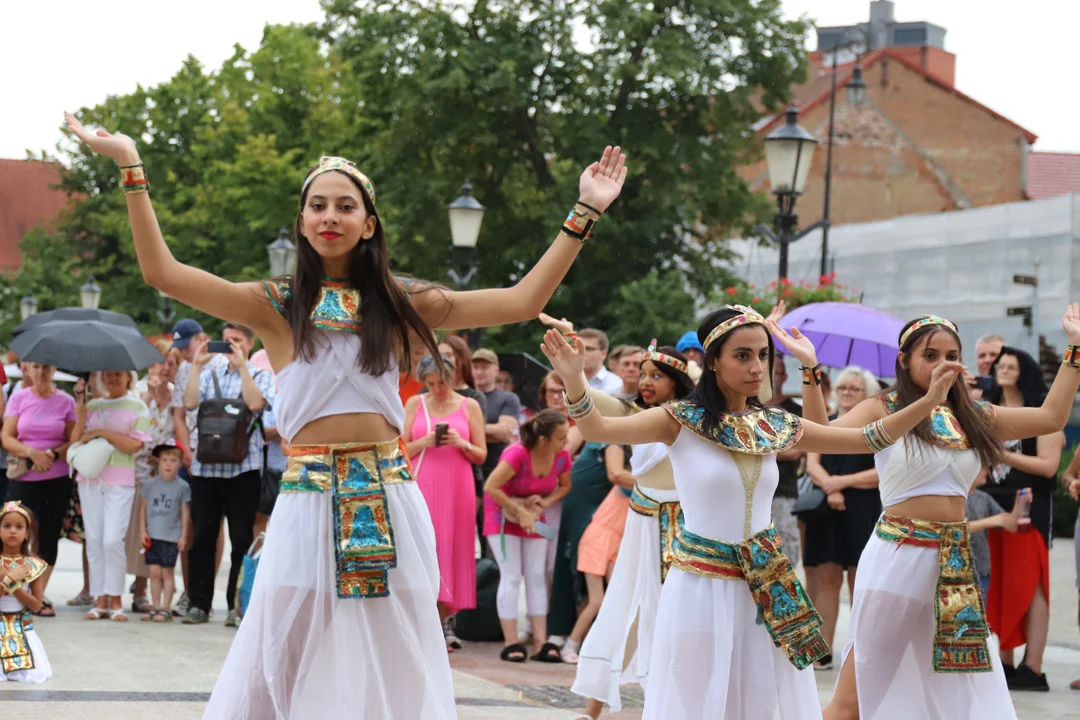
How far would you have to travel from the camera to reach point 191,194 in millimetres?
40125

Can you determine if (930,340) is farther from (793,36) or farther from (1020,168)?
(1020,168)

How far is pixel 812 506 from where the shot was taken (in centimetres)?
1009

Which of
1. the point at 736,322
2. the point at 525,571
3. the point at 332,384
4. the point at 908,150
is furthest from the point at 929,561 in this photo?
the point at 908,150

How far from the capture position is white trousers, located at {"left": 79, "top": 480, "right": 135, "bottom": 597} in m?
11.2

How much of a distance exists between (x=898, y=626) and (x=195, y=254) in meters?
35.7

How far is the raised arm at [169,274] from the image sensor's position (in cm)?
409

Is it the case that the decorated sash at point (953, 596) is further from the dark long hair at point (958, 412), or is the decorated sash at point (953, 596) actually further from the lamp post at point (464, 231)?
the lamp post at point (464, 231)

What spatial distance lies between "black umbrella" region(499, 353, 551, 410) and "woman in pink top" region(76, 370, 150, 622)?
3468 millimetres

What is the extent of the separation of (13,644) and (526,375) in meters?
6.26

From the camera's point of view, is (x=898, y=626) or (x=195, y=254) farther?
(x=195, y=254)

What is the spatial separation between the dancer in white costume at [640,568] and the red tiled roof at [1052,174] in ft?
137

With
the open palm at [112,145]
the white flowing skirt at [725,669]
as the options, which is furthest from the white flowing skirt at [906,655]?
the open palm at [112,145]

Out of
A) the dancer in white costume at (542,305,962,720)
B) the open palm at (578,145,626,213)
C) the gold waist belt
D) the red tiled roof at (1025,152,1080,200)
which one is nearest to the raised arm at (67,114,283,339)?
the open palm at (578,145,626,213)

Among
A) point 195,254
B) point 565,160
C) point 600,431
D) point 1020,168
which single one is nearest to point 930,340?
point 600,431
